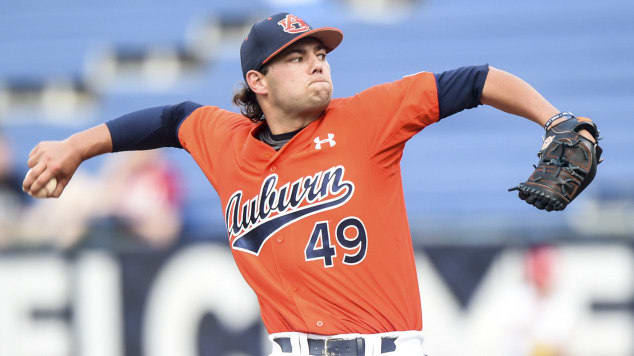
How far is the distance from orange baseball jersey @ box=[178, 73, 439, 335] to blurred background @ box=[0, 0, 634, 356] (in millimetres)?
2410

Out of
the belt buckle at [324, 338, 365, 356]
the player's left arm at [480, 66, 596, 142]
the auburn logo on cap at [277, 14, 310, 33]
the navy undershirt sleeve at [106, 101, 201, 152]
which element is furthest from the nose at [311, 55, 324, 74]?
the belt buckle at [324, 338, 365, 356]

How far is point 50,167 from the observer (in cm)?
293

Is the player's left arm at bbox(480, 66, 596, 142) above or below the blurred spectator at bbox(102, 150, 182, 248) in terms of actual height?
below

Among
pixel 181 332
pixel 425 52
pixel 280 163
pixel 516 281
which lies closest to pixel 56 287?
pixel 181 332

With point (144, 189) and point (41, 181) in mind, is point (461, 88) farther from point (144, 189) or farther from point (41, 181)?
point (144, 189)

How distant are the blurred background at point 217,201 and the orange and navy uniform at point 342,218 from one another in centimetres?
241

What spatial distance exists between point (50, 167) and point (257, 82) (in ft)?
2.47

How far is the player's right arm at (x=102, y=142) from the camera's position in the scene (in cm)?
294

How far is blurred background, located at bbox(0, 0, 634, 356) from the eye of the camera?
5062mm

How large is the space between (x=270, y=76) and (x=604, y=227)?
2800 millimetres

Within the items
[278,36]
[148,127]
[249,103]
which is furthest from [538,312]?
[278,36]

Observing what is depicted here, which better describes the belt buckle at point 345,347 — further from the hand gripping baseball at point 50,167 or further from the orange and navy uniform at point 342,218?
the hand gripping baseball at point 50,167

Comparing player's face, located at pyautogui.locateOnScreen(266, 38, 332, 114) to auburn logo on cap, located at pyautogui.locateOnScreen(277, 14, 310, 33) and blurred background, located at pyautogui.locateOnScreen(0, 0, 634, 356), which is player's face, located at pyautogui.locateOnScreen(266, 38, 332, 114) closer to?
auburn logo on cap, located at pyautogui.locateOnScreen(277, 14, 310, 33)

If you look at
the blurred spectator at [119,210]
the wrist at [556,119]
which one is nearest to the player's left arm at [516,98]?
the wrist at [556,119]
